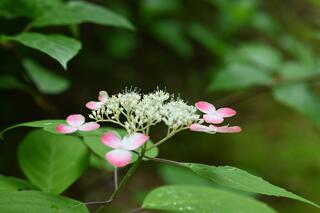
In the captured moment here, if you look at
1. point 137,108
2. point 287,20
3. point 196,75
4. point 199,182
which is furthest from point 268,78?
point 287,20

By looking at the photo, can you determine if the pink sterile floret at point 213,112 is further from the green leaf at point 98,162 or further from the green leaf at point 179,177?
the green leaf at point 179,177

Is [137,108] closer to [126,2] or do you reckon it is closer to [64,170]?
[64,170]

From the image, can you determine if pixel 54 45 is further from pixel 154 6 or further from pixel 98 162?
pixel 154 6

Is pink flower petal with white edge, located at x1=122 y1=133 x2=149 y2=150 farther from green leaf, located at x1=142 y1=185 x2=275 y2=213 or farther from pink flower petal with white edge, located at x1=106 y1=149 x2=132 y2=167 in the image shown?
green leaf, located at x1=142 y1=185 x2=275 y2=213

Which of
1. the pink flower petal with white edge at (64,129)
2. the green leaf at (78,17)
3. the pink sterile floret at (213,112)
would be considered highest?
the green leaf at (78,17)

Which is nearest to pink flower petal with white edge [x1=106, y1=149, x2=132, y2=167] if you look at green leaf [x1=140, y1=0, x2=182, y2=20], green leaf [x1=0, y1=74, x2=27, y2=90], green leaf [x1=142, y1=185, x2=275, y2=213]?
green leaf [x1=142, y1=185, x2=275, y2=213]

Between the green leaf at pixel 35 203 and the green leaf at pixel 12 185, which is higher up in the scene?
the green leaf at pixel 12 185

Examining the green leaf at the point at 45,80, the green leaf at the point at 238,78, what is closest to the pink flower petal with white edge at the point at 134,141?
the green leaf at the point at 45,80
